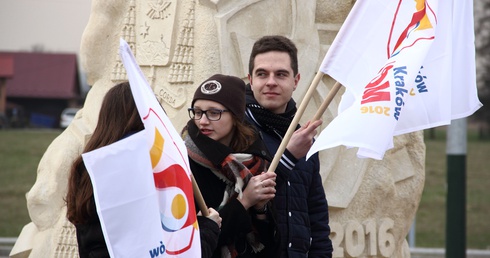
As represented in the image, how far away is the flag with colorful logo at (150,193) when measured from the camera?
339cm

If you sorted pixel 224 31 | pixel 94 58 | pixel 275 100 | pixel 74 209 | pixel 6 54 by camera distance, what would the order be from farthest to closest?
1. pixel 6 54
2. pixel 94 58
3. pixel 224 31
4. pixel 275 100
5. pixel 74 209

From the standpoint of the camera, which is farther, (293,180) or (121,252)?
(293,180)

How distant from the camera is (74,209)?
3.65m

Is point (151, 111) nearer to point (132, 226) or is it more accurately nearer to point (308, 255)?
point (132, 226)

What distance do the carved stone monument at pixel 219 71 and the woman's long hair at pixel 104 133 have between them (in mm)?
2402

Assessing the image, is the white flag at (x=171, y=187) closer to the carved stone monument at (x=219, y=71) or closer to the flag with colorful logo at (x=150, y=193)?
the flag with colorful logo at (x=150, y=193)

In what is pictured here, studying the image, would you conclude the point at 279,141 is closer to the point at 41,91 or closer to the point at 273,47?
the point at 273,47

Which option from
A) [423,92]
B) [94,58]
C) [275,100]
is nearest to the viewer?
[423,92]

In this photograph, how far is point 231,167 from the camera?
3955mm

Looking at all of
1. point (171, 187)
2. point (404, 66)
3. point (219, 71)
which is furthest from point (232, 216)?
point (219, 71)

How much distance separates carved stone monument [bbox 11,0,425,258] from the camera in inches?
244

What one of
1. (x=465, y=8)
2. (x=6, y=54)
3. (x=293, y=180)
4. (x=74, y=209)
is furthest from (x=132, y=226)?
(x=6, y=54)

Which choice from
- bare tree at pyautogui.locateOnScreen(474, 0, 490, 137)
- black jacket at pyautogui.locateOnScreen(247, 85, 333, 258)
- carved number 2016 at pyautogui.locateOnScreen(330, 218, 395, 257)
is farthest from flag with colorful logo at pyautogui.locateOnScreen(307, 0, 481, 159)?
bare tree at pyautogui.locateOnScreen(474, 0, 490, 137)

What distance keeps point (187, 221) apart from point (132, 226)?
0.24 meters
